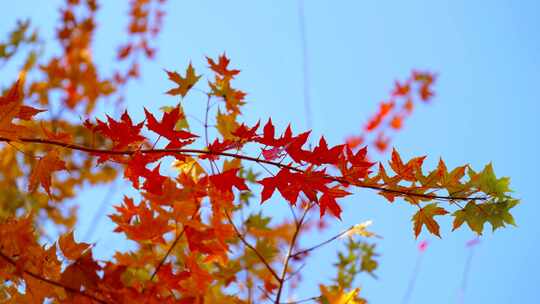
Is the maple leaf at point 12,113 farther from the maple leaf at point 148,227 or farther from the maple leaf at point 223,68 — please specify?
the maple leaf at point 223,68

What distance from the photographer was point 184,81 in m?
1.94

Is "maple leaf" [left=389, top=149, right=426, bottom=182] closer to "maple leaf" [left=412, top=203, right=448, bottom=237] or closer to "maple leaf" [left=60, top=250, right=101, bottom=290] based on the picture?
"maple leaf" [left=412, top=203, right=448, bottom=237]

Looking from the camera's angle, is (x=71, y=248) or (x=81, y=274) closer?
(x=81, y=274)

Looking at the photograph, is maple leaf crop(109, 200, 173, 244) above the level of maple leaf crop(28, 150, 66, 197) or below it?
below

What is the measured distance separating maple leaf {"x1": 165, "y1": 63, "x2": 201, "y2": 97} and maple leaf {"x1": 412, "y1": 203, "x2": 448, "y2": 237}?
1041mm

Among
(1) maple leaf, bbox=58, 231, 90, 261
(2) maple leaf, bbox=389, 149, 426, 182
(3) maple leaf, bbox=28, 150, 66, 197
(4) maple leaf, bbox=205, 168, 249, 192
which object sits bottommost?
(1) maple leaf, bbox=58, 231, 90, 261

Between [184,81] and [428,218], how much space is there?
1.10 meters

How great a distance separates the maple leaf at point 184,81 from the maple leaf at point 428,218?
41.0 inches

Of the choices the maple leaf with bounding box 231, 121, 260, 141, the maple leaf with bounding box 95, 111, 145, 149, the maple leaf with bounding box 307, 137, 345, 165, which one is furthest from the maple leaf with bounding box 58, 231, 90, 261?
the maple leaf with bounding box 307, 137, 345, 165

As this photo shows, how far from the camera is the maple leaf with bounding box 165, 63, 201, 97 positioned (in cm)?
192

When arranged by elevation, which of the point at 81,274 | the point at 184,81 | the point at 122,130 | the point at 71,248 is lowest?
the point at 81,274

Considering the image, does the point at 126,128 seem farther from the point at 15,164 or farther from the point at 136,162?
the point at 15,164

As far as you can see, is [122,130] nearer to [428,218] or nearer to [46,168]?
[46,168]

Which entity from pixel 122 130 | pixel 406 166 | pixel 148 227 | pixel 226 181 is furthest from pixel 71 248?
pixel 406 166
